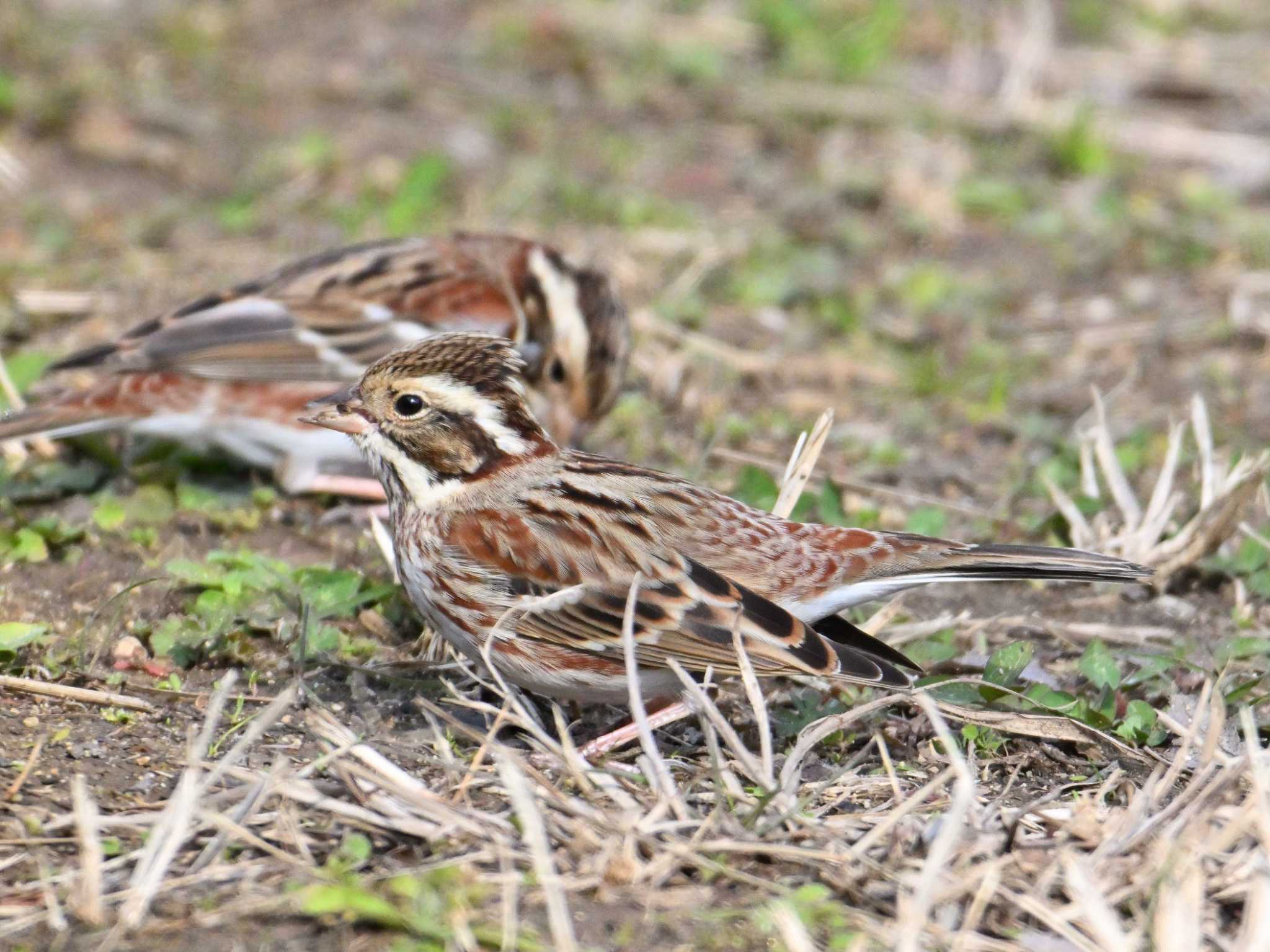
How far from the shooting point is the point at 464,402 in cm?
480

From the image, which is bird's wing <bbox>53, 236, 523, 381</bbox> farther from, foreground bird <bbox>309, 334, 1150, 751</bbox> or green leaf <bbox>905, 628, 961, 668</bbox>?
green leaf <bbox>905, 628, 961, 668</bbox>

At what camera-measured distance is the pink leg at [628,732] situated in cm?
445

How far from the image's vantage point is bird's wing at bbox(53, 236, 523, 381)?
21.2 ft

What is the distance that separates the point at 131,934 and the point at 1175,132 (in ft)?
27.0

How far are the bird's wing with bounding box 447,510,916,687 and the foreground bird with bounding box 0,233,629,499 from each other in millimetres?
1863

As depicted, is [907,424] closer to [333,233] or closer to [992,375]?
[992,375]

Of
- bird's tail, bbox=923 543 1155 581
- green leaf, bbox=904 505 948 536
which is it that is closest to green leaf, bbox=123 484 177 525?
green leaf, bbox=904 505 948 536

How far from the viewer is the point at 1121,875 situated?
12.2 feet

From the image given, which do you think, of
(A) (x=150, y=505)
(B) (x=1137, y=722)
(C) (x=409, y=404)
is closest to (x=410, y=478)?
(C) (x=409, y=404)

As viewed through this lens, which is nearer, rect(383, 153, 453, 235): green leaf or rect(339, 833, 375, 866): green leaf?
rect(339, 833, 375, 866): green leaf

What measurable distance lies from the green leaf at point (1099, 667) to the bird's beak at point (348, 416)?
7.05 feet

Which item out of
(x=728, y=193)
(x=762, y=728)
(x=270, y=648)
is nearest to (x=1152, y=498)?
(x=762, y=728)

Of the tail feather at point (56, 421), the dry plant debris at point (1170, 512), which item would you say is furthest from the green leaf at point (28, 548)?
the dry plant debris at point (1170, 512)

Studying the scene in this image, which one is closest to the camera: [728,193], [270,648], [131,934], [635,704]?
[131,934]
